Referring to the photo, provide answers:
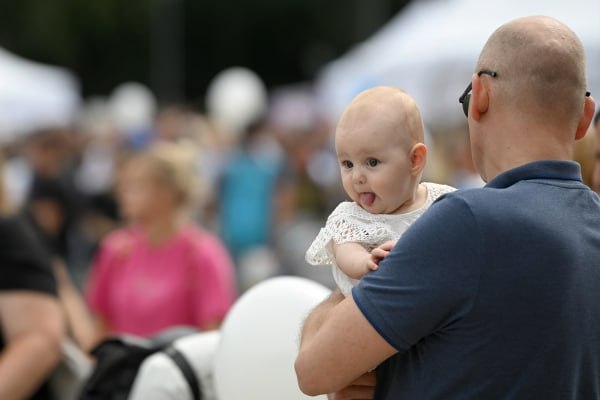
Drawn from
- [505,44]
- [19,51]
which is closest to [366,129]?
[505,44]

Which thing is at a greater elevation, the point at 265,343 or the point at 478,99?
the point at 478,99

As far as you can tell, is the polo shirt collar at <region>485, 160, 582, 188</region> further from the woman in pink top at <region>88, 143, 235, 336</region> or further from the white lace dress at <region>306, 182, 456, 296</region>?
the woman in pink top at <region>88, 143, 235, 336</region>

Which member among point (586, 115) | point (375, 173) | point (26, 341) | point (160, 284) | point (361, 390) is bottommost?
point (160, 284)

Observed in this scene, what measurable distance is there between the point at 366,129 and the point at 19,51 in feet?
135

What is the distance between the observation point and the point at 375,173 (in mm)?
2320

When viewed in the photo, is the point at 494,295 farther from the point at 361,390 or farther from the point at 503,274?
the point at 361,390

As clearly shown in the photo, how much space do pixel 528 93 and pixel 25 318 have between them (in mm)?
2439

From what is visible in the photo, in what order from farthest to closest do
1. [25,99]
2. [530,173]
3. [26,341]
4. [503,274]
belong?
[25,99], [26,341], [530,173], [503,274]

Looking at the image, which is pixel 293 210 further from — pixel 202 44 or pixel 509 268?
pixel 202 44

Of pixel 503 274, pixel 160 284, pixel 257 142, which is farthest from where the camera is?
pixel 257 142

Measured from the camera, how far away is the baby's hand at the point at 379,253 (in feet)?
7.11

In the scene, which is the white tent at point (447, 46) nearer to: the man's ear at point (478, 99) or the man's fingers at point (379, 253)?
the man's ear at point (478, 99)

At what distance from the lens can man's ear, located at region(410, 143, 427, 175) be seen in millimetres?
2344

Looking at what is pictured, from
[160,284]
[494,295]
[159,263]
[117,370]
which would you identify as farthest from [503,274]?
[159,263]
